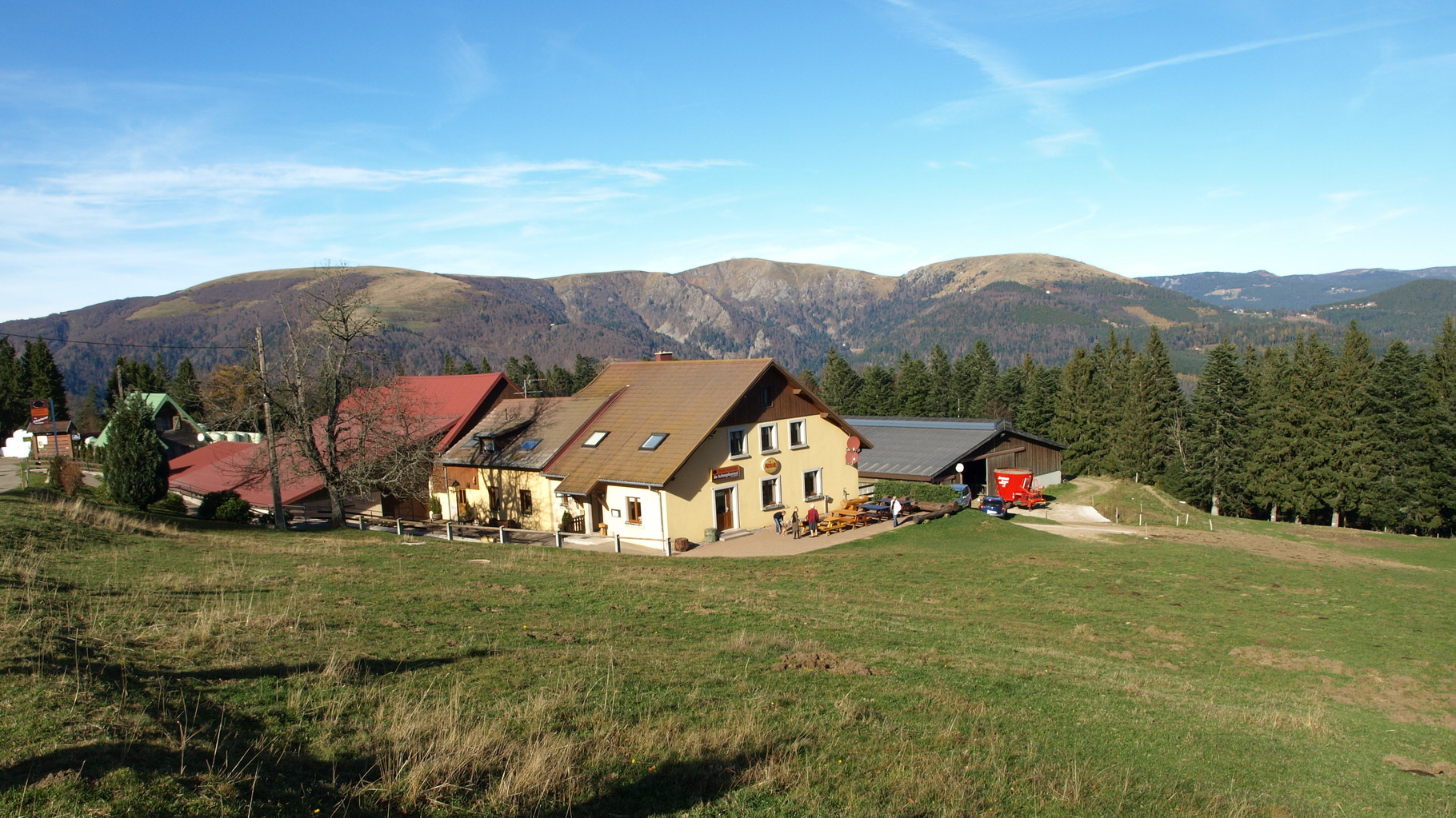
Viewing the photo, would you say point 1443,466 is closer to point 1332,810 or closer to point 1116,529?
point 1116,529

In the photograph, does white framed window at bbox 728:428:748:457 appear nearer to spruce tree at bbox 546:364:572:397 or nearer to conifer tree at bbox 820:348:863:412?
conifer tree at bbox 820:348:863:412

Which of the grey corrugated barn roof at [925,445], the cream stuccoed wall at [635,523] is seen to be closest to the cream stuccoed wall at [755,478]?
the cream stuccoed wall at [635,523]

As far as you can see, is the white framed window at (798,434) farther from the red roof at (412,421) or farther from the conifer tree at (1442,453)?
the conifer tree at (1442,453)

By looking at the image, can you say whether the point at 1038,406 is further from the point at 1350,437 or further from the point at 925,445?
the point at 925,445

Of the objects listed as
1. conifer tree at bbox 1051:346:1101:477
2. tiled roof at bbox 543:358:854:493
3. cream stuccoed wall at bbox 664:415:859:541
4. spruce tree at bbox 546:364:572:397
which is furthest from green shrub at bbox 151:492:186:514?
spruce tree at bbox 546:364:572:397

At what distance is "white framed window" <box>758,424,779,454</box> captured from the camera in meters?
36.2

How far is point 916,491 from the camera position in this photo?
4419cm

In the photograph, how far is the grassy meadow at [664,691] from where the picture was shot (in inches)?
Answer: 266

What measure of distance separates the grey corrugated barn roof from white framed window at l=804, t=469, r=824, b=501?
9.12m

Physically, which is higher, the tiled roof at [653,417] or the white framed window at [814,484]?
the tiled roof at [653,417]

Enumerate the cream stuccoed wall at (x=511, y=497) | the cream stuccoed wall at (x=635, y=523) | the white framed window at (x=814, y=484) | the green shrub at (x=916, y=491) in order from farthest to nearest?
1. the green shrub at (x=916, y=491)
2. the white framed window at (x=814, y=484)
3. the cream stuccoed wall at (x=511, y=497)
4. the cream stuccoed wall at (x=635, y=523)

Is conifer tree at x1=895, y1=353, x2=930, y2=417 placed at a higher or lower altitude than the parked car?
higher

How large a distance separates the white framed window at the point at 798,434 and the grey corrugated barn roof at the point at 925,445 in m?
10.7

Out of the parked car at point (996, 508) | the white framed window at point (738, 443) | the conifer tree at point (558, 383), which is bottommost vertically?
the parked car at point (996, 508)
